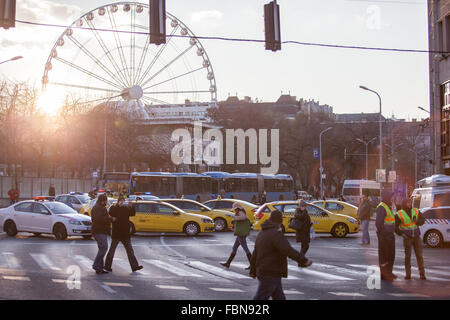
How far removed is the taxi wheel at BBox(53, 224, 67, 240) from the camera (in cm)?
2429

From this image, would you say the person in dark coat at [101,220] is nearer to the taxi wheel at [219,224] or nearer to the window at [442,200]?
the window at [442,200]

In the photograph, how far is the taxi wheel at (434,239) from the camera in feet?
72.7

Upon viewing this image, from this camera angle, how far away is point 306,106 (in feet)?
546

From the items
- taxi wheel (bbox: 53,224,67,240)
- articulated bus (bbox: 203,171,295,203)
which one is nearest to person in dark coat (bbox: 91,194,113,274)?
taxi wheel (bbox: 53,224,67,240)

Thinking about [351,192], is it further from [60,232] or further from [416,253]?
[416,253]

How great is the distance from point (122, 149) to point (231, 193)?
67.0ft

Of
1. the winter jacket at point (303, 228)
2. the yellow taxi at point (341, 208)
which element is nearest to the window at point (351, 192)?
the yellow taxi at point (341, 208)

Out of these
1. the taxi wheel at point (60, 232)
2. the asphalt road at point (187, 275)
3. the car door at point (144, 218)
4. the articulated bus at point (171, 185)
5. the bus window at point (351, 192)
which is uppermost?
the articulated bus at point (171, 185)

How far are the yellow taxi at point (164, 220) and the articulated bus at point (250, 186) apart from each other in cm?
2704

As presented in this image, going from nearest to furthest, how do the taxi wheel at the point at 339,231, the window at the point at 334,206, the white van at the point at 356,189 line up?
the taxi wheel at the point at 339,231 → the window at the point at 334,206 → the white van at the point at 356,189

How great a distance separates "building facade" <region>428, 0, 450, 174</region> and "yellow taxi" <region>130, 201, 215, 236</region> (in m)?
22.3

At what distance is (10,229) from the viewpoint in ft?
84.1

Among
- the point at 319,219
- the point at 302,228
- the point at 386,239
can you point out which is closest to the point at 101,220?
the point at 302,228

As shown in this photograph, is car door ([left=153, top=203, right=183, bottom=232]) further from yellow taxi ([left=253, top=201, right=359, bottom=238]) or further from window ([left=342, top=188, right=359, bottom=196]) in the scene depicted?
window ([left=342, top=188, right=359, bottom=196])
